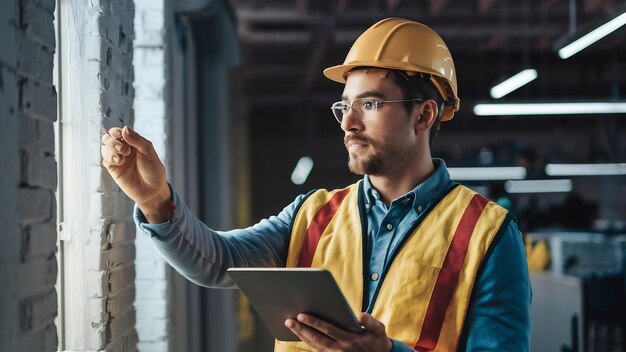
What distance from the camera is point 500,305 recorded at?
1.72m

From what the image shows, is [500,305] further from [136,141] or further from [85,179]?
[85,179]

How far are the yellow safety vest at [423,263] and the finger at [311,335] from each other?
0.26 meters

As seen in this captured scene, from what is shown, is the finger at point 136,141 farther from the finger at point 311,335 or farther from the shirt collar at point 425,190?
the shirt collar at point 425,190

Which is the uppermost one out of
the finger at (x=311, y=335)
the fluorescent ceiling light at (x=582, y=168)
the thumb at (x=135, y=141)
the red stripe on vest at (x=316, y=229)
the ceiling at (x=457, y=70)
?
the ceiling at (x=457, y=70)

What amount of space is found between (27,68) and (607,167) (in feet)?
42.8

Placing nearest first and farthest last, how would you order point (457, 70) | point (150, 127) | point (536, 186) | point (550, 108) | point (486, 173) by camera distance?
point (150, 127) < point (550, 108) < point (457, 70) < point (486, 173) < point (536, 186)

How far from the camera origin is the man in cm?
173

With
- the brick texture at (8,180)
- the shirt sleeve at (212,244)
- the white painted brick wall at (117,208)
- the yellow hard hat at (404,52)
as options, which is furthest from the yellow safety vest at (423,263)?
the brick texture at (8,180)

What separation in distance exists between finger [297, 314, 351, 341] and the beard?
1.67 feet

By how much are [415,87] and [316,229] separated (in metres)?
0.48

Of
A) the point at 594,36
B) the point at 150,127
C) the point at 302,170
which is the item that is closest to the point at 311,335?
the point at 150,127

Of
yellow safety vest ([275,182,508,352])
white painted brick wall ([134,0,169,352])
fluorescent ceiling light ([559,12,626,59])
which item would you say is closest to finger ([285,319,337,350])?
yellow safety vest ([275,182,508,352])

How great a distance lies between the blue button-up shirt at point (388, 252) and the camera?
5.64ft

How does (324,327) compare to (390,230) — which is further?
(390,230)
